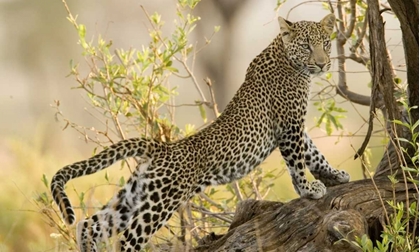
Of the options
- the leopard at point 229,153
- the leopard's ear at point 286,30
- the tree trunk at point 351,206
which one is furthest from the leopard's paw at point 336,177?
the leopard's ear at point 286,30

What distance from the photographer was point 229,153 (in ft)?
17.6

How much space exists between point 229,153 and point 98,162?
0.79 m

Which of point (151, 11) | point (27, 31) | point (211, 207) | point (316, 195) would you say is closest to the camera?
point (316, 195)

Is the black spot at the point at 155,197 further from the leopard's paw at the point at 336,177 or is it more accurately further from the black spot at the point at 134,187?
the leopard's paw at the point at 336,177

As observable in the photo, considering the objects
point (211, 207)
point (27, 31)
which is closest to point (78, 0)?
point (27, 31)

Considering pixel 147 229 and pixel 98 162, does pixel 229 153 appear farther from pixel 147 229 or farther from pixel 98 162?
pixel 98 162

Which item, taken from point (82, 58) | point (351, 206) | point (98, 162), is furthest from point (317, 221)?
point (82, 58)

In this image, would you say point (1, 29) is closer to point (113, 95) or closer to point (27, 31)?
point (27, 31)

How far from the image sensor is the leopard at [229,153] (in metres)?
5.06

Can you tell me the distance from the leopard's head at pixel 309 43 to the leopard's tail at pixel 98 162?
45.4 inches

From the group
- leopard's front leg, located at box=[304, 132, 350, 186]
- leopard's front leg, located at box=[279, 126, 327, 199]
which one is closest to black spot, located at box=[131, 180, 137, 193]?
leopard's front leg, located at box=[279, 126, 327, 199]

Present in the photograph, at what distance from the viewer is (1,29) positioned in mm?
16719

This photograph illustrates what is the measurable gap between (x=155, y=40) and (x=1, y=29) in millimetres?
10956

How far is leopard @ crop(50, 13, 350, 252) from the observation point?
506 centimetres
